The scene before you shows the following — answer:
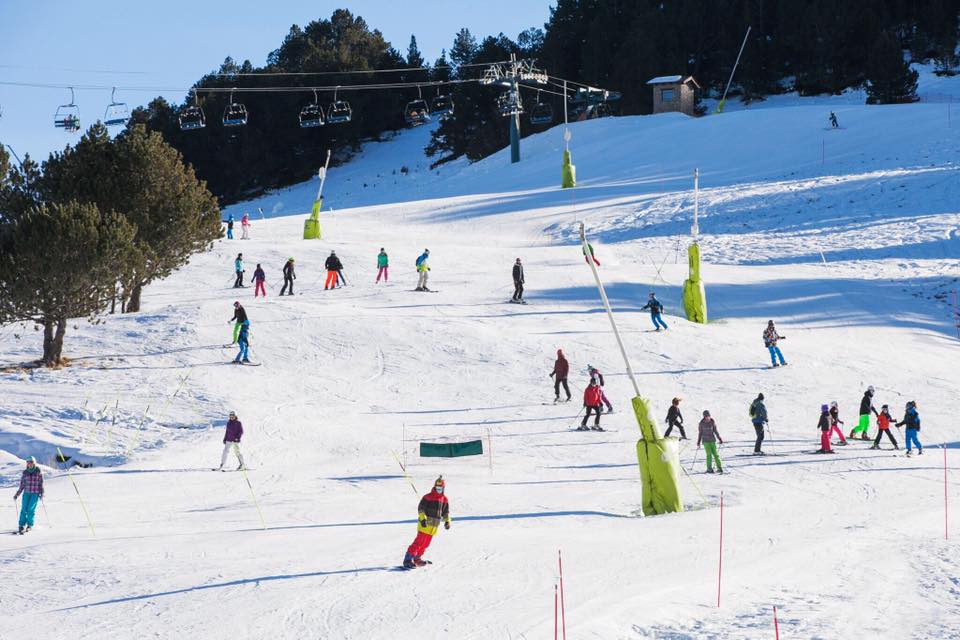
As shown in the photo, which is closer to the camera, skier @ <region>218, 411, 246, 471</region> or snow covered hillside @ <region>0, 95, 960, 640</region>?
snow covered hillside @ <region>0, 95, 960, 640</region>

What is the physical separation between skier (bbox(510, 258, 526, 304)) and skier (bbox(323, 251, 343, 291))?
18.9 feet

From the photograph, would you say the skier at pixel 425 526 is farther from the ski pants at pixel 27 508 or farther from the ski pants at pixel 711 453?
the ski pants at pixel 711 453

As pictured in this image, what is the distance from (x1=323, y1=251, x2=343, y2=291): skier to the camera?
1404 inches

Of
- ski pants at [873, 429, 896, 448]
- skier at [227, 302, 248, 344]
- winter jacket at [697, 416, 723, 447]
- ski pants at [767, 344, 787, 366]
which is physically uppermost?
skier at [227, 302, 248, 344]

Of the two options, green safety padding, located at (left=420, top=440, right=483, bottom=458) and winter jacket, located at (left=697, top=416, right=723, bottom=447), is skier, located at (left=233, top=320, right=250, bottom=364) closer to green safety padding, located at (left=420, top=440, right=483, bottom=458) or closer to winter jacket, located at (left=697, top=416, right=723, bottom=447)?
green safety padding, located at (left=420, top=440, right=483, bottom=458)

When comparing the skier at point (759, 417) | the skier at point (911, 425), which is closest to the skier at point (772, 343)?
the skier at point (911, 425)

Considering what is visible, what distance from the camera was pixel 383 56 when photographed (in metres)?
102

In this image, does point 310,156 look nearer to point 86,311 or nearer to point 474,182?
point 474,182

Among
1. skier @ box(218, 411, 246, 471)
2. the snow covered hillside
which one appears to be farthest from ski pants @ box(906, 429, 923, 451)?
skier @ box(218, 411, 246, 471)

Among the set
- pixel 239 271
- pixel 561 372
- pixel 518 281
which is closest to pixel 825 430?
pixel 561 372

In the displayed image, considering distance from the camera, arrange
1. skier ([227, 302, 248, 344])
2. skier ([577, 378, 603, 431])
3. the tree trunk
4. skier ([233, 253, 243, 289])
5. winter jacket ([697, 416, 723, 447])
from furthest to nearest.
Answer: skier ([233, 253, 243, 289])
the tree trunk
skier ([227, 302, 248, 344])
skier ([577, 378, 603, 431])
winter jacket ([697, 416, 723, 447])

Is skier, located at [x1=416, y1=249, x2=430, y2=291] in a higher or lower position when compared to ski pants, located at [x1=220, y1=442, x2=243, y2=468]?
higher

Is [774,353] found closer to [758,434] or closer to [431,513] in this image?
[758,434]

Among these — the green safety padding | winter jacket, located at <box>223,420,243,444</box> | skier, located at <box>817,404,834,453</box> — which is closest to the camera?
the green safety padding
